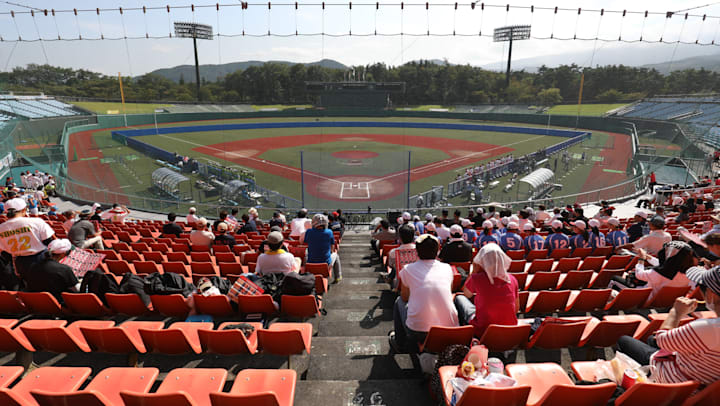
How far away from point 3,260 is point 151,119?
56.5 meters

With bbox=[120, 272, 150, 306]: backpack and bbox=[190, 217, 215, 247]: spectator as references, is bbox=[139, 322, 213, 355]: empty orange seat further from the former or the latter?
bbox=[190, 217, 215, 247]: spectator

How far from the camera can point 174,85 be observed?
5916 cm

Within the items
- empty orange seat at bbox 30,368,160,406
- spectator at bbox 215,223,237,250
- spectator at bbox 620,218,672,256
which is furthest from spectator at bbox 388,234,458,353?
spectator at bbox 215,223,237,250

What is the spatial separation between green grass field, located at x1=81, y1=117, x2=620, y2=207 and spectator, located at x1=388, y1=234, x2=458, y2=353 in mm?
15717

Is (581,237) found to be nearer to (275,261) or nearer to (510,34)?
(275,261)

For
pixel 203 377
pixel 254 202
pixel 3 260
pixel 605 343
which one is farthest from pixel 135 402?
pixel 254 202

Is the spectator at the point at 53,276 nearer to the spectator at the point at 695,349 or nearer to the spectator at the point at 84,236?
the spectator at the point at 84,236

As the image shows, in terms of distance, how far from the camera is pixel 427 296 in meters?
3.80

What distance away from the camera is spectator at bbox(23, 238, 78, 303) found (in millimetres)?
5078

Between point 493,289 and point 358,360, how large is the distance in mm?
1660

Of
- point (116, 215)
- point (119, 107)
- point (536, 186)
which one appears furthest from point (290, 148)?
point (119, 107)

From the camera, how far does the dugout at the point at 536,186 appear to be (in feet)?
64.0

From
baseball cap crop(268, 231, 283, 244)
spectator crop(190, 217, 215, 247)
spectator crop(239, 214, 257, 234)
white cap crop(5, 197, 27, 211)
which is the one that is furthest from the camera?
spectator crop(239, 214, 257, 234)

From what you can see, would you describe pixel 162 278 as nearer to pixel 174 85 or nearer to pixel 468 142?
pixel 468 142
